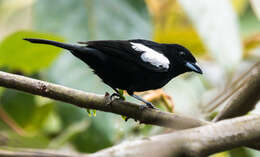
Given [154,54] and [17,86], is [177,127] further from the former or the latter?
[154,54]

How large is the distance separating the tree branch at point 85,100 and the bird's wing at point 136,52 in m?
0.73

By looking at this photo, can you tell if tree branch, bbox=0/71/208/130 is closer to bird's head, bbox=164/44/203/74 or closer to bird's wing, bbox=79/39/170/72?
bird's wing, bbox=79/39/170/72

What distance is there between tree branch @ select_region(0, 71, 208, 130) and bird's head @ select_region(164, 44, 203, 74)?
1.06 metres

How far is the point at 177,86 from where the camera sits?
3.49 metres

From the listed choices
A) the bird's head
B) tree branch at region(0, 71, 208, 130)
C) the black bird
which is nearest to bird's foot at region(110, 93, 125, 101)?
tree branch at region(0, 71, 208, 130)

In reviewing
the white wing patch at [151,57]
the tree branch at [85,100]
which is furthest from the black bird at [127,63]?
the tree branch at [85,100]

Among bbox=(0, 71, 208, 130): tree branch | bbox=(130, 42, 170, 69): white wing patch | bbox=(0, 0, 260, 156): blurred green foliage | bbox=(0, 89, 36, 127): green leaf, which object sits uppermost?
bbox=(0, 71, 208, 130): tree branch

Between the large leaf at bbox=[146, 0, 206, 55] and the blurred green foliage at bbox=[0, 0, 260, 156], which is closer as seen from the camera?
the blurred green foliage at bbox=[0, 0, 260, 156]

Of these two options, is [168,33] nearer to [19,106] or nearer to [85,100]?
[19,106]

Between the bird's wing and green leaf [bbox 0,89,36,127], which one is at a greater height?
the bird's wing

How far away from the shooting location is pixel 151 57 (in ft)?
9.39

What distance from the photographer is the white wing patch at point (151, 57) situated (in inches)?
112

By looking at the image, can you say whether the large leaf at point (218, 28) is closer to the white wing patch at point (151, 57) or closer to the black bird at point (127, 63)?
the black bird at point (127, 63)

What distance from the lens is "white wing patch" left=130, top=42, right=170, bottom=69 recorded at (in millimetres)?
2844
